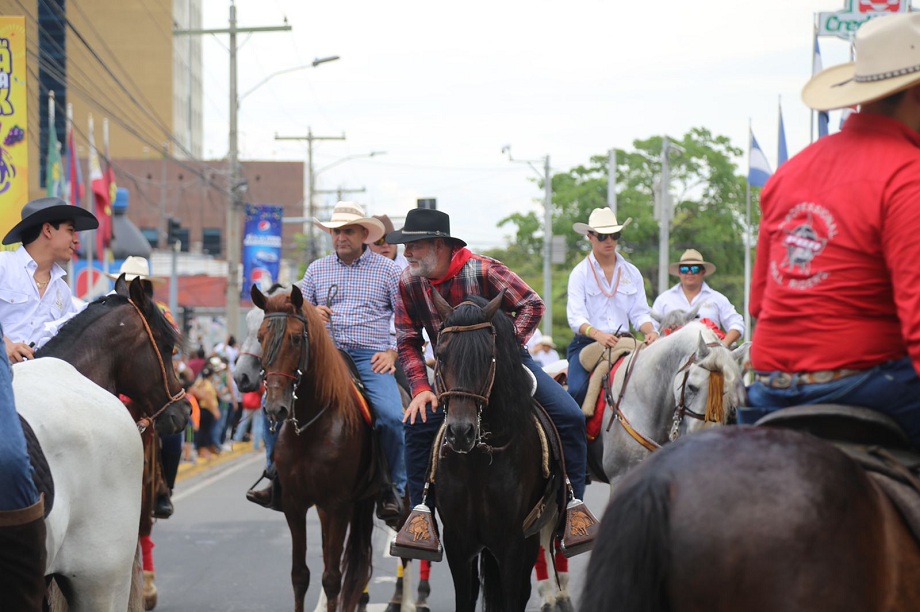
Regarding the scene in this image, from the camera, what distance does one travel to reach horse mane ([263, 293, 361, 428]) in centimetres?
806

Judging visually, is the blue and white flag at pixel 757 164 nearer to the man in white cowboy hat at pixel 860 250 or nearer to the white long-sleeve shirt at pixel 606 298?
the white long-sleeve shirt at pixel 606 298

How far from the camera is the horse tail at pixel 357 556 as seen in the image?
8570mm

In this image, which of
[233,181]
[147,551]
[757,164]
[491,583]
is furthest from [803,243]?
[233,181]

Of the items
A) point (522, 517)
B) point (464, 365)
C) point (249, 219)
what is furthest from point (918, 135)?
point (249, 219)

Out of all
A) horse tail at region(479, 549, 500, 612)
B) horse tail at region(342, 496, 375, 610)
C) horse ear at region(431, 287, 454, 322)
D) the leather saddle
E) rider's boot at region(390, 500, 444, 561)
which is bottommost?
horse tail at region(342, 496, 375, 610)

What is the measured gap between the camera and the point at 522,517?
6.73 m

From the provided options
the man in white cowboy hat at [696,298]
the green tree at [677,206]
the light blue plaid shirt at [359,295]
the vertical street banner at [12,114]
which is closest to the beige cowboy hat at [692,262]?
the man in white cowboy hat at [696,298]

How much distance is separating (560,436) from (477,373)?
4.15ft

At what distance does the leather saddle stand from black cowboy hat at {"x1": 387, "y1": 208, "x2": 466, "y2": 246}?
367cm

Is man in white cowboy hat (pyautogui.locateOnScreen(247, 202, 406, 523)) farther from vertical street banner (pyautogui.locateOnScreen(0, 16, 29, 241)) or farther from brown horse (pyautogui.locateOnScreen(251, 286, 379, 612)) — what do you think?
vertical street banner (pyautogui.locateOnScreen(0, 16, 29, 241))

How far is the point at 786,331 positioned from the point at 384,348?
6021mm

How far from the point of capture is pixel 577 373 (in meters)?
10.2

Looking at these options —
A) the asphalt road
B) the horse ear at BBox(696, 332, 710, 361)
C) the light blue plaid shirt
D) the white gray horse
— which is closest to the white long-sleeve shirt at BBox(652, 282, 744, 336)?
the white gray horse

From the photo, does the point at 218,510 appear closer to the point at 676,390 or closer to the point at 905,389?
the point at 676,390
